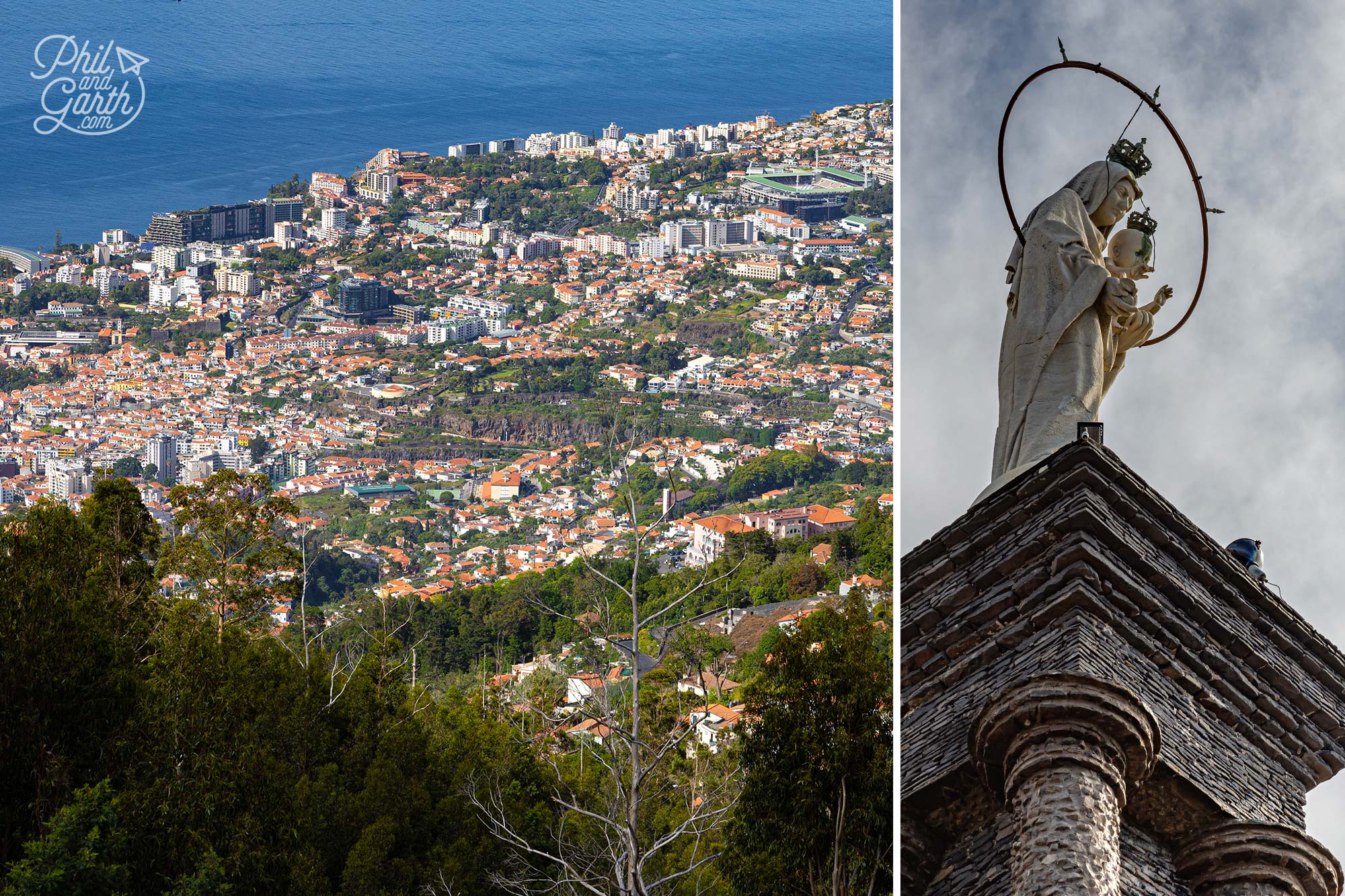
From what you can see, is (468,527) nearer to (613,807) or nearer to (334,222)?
(334,222)

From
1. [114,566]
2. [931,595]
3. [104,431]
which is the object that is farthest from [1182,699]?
[104,431]

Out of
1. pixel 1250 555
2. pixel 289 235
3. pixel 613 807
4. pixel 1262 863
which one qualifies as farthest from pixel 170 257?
pixel 1262 863

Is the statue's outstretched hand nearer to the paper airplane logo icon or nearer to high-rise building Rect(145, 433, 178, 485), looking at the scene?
high-rise building Rect(145, 433, 178, 485)

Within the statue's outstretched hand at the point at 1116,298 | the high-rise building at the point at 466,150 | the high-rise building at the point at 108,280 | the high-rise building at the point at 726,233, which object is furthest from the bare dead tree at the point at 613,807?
the high-rise building at the point at 466,150

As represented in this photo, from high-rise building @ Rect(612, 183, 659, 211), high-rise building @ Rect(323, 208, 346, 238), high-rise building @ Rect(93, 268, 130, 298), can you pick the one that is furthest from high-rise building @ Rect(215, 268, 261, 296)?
high-rise building @ Rect(612, 183, 659, 211)

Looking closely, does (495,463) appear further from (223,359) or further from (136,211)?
(136,211)

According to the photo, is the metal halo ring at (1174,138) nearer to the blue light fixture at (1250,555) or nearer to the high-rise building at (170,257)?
the blue light fixture at (1250,555)
